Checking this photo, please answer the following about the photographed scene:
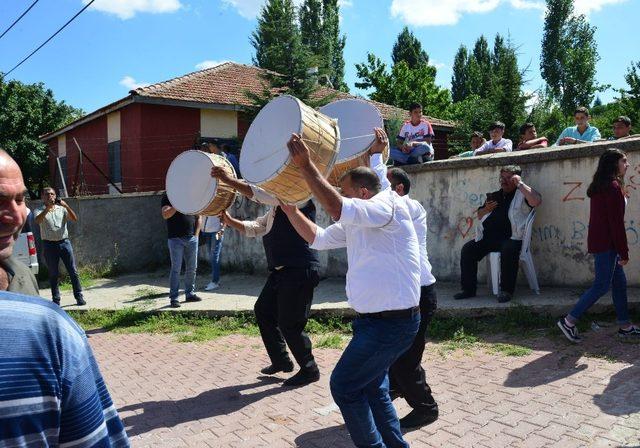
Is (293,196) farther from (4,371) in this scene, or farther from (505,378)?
(505,378)

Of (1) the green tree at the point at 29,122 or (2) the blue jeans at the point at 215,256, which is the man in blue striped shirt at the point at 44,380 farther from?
(1) the green tree at the point at 29,122

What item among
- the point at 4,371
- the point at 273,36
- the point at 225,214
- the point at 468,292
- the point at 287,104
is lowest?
the point at 468,292

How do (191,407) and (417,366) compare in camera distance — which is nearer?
(417,366)

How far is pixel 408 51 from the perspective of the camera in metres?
49.5

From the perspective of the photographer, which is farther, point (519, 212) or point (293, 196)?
point (519, 212)

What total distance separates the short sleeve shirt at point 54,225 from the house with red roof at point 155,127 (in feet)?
23.1

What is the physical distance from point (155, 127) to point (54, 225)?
890 centimetres

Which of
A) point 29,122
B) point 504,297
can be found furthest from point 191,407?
point 29,122

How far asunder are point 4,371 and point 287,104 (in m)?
2.57

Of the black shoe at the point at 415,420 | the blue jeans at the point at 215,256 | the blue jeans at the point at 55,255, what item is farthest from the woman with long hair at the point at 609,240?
the blue jeans at the point at 55,255

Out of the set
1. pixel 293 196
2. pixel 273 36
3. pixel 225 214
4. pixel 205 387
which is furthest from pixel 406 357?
pixel 273 36

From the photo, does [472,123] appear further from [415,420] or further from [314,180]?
[314,180]

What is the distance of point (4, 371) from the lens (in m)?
1.21

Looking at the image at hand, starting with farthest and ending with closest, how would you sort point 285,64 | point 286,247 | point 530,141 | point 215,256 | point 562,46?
point 562,46 < point 285,64 < point 215,256 < point 530,141 < point 286,247
